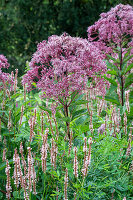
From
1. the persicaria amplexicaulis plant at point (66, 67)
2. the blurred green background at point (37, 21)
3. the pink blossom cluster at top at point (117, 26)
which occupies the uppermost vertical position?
the blurred green background at point (37, 21)

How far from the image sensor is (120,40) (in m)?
3.45

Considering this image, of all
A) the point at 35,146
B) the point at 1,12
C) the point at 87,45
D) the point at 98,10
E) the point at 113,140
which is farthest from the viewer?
the point at 1,12

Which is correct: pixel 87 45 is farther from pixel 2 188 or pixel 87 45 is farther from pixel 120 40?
pixel 2 188

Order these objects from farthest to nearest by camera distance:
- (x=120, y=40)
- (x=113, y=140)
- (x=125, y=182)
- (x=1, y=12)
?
(x=1, y=12), (x=120, y=40), (x=113, y=140), (x=125, y=182)

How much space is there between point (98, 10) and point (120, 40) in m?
6.70

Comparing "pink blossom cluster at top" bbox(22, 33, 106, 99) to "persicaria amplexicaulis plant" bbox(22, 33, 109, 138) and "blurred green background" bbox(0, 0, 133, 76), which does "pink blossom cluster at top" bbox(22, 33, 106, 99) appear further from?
"blurred green background" bbox(0, 0, 133, 76)

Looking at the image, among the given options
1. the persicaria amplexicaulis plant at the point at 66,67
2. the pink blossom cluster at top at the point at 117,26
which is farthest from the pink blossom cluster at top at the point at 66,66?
the pink blossom cluster at top at the point at 117,26

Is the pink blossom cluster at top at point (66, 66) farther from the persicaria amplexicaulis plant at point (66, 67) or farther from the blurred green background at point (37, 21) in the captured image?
the blurred green background at point (37, 21)

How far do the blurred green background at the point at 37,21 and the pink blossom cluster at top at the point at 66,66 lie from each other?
23.6 feet

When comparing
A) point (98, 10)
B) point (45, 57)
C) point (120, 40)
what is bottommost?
point (45, 57)

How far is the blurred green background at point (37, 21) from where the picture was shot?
970cm

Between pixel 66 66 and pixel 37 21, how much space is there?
801cm

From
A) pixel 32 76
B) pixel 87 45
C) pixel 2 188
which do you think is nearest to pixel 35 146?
pixel 2 188

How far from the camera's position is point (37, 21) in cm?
997
